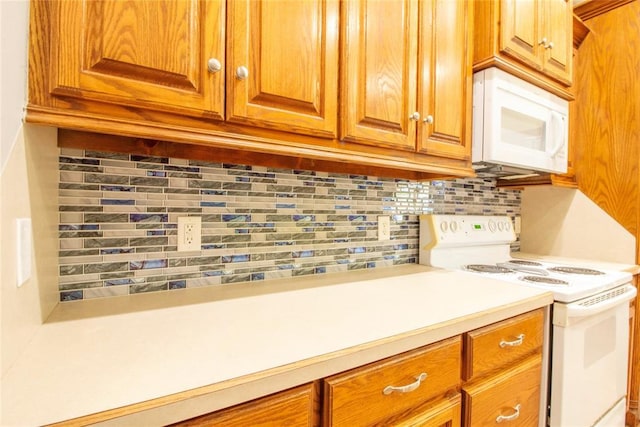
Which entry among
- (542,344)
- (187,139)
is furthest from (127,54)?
(542,344)

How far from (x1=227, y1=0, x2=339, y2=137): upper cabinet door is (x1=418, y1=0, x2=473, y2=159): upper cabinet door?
15.8 inches

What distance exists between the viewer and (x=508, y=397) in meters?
1.01

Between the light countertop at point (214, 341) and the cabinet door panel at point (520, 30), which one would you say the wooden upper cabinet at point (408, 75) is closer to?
the cabinet door panel at point (520, 30)

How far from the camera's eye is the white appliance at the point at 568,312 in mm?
1134

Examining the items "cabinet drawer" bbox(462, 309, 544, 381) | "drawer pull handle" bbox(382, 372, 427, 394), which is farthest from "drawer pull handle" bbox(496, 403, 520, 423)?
"drawer pull handle" bbox(382, 372, 427, 394)

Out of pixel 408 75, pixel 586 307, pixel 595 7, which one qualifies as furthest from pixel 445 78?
pixel 595 7

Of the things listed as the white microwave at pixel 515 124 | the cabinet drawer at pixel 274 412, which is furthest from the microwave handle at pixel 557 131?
the cabinet drawer at pixel 274 412

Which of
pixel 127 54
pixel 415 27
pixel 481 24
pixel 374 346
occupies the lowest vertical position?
pixel 374 346

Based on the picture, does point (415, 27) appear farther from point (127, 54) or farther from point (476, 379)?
point (476, 379)

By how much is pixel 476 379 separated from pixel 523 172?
1264mm

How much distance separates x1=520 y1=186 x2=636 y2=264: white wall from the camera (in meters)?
1.89

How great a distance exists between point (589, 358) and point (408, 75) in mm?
1331

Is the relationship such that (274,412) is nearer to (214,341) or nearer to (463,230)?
(214,341)

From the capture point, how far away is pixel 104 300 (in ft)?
2.94
